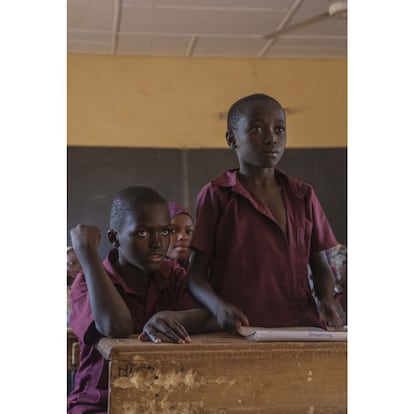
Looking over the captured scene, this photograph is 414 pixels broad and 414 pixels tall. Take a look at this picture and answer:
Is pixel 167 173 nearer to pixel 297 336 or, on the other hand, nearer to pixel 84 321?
pixel 84 321

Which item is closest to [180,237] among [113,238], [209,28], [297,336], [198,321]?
[113,238]

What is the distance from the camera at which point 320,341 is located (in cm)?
124

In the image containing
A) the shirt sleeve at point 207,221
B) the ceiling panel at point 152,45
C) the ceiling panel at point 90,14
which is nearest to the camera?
the shirt sleeve at point 207,221

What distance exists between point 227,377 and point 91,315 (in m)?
0.54

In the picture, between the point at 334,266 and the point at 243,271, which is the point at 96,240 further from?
the point at 334,266

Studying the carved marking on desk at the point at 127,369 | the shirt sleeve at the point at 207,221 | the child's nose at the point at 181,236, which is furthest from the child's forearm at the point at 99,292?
the child's nose at the point at 181,236

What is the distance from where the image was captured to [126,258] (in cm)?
181

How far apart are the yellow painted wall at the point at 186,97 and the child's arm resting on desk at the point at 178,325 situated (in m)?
3.82

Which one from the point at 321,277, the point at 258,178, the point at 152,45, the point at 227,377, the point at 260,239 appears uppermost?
the point at 152,45

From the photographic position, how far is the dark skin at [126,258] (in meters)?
1.54

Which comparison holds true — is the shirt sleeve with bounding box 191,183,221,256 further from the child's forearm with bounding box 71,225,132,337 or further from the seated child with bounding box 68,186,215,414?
the child's forearm with bounding box 71,225,132,337

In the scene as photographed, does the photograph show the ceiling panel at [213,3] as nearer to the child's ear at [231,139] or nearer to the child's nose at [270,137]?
the child's ear at [231,139]
